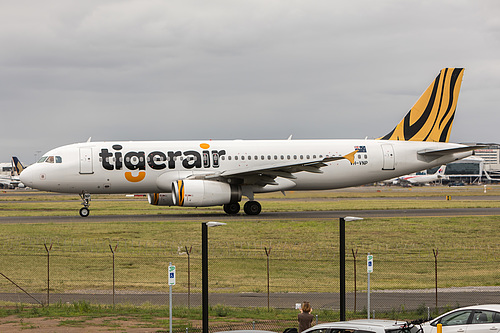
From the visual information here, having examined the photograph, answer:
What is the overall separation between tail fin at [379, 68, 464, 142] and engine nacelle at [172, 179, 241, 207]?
13453mm

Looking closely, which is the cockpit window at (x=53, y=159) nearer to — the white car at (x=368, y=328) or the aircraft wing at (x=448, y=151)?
the aircraft wing at (x=448, y=151)

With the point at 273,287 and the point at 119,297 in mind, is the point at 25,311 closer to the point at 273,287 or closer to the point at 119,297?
the point at 119,297

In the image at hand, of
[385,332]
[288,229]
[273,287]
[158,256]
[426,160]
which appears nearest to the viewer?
[385,332]

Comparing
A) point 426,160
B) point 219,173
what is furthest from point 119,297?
point 426,160

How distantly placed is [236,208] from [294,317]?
2181 centimetres

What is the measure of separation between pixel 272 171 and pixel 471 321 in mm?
24620

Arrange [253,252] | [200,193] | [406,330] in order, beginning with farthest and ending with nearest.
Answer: [200,193], [253,252], [406,330]

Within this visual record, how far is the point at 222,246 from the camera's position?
110ft

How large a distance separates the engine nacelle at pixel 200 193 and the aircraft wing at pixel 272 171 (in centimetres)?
85

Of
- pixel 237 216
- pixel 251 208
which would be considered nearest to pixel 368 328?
pixel 237 216

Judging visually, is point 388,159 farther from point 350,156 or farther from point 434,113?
point 434,113

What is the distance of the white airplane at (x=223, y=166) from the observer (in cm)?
3941

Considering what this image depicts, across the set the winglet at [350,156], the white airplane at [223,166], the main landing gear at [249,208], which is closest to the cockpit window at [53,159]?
the white airplane at [223,166]

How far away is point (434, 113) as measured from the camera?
46.7 meters
